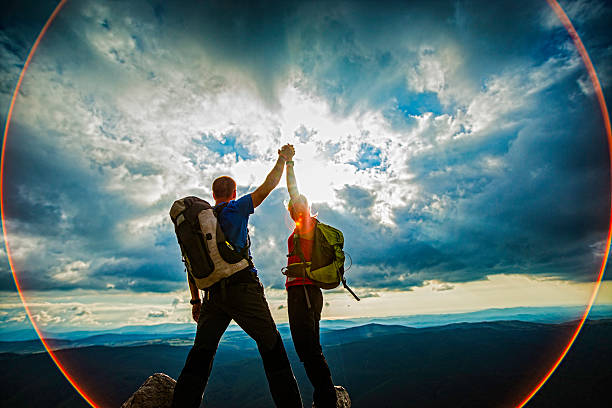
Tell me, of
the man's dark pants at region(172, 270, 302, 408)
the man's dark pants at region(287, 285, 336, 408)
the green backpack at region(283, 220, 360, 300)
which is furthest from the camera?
the green backpack at region(283, 220, 360, 300)

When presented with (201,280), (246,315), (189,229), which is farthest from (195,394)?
(189,229)

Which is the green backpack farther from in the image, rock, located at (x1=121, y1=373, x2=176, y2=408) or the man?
rock, located at (x1=121, y1=373, x2=176, y2=408)

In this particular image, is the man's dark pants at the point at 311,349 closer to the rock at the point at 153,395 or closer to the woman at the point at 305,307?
the woman at the point at 305,307

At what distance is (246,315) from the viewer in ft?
11.5

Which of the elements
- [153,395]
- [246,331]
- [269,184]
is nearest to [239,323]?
[246,331]

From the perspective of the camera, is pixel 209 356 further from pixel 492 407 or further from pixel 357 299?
pixel 492 407

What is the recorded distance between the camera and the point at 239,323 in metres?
3.45

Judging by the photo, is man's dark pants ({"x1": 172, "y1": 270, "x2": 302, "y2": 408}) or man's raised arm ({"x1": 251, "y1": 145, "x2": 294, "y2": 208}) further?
man's raised arm ({"x1": 251, "y1": 145, "x2": 294, "y2": 208})

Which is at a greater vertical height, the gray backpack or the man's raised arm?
the man's raised arm

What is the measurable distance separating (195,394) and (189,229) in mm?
1904

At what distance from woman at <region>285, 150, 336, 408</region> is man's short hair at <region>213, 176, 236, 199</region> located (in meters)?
0.97

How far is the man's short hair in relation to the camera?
4.30m

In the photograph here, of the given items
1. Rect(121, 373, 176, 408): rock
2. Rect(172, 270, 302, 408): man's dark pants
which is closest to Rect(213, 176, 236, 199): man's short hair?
Rect(172, 270, 302, 408): man's dark pants

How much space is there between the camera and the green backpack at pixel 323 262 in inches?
194
